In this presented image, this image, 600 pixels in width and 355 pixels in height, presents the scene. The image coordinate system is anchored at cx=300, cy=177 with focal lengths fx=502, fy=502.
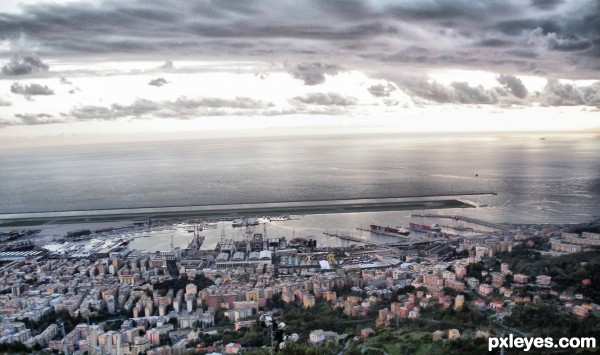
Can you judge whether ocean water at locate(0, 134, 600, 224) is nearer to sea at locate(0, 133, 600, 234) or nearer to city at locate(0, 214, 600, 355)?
sea at locate(0, 133, 600, 234)

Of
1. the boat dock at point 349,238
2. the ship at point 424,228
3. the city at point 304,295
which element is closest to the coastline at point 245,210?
the ship at point 424,228

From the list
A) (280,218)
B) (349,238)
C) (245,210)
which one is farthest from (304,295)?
(245,210)

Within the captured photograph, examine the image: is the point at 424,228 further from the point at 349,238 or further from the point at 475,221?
the point at 349,238

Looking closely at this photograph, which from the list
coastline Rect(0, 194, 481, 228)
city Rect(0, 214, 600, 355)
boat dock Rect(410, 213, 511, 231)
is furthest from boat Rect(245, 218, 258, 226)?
boat dock Rect(410, 213, 511, 231)

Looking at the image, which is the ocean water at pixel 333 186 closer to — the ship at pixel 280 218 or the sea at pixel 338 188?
the sea at pixel 338 188

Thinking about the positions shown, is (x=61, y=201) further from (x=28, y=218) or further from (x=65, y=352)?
(x=65, y=352)

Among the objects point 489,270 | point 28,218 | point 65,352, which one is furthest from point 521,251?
point 28,218

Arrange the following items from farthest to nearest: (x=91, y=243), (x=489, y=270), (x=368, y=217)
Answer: (x=368, y=217) → (x=91, y=243) → (x=489, y=270)

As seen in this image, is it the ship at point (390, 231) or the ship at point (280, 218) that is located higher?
the ship at point (280, 218)
